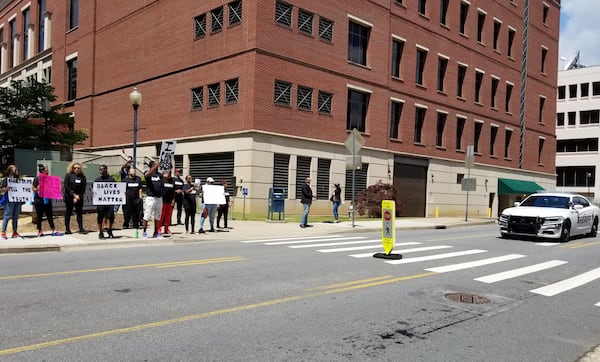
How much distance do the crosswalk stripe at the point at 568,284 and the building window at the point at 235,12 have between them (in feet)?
64.4

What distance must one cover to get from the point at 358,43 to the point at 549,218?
1750cm

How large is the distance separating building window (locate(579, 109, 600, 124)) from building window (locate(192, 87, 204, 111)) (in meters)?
58.2

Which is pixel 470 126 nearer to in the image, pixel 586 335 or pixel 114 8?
pixel 114 8

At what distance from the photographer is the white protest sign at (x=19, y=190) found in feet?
41.8

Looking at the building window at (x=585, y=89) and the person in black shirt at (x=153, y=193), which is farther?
the building window at (x=585, y=89)

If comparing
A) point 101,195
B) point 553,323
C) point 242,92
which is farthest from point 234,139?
point 553,323

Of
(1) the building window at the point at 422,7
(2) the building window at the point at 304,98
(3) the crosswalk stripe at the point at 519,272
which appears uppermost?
(1) the building window at the point at 422,7

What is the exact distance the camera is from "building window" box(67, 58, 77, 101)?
39569mm

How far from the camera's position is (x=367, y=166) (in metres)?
30.4

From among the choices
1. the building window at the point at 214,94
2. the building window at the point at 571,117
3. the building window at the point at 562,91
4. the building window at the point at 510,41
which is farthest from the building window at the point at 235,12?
the building window at the point at 562,91

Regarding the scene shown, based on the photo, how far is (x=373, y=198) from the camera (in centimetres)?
2775

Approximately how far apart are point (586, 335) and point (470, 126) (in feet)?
116

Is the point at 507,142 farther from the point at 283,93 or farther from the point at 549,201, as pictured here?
the point at 549,201

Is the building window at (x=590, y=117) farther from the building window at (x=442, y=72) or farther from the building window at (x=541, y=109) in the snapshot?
the building window at (x=442, y=72)
